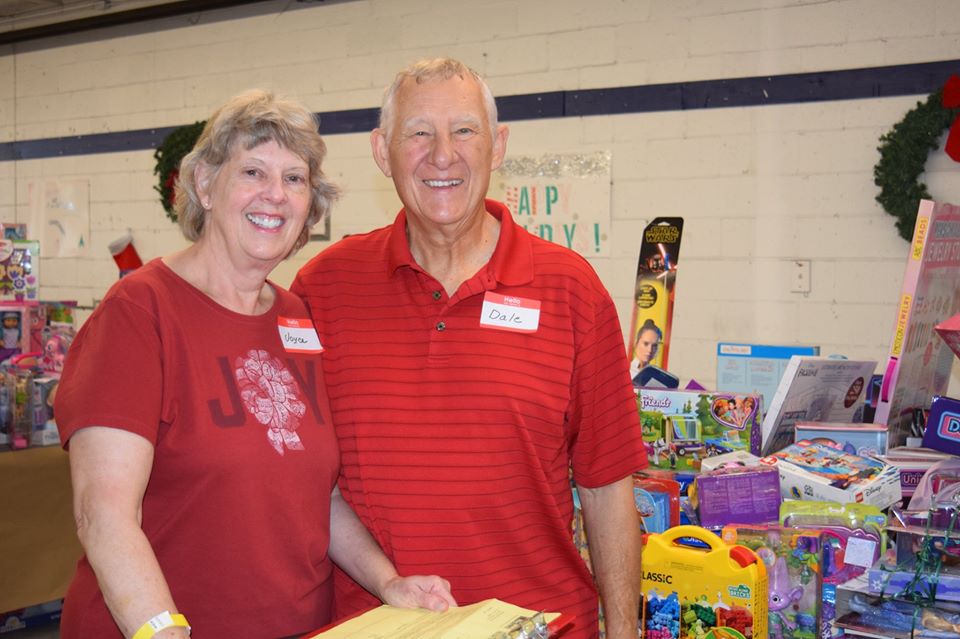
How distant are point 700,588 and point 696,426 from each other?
2.09ft

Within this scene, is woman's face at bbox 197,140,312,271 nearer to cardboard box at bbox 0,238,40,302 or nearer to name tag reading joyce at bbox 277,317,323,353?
name tag reading joyce at bbox 277,317,323,353

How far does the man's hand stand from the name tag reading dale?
514 mm

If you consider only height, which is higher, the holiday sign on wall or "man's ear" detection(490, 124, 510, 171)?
the holiday sign on wall

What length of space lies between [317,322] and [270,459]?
43cm

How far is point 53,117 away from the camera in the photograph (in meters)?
7.61

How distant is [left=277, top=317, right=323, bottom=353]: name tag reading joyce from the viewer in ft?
6.07

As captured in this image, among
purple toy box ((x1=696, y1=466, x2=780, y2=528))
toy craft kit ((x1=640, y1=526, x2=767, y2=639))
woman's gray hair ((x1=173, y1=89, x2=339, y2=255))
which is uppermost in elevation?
woman's gray hair ((x1=173, y1=89, x2=339, y2=255))

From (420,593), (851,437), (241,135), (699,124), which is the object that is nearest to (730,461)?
(851,437)

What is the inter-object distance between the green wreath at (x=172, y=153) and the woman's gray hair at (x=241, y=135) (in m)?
4.69

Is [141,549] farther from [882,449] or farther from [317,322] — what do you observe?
[882,449]

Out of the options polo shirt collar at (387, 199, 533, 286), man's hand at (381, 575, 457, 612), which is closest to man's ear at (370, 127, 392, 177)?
polo shirt collar at (387, 199, 533, 286)

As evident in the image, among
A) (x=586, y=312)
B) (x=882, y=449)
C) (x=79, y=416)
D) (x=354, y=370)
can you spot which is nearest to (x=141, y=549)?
(x=79, y=416)

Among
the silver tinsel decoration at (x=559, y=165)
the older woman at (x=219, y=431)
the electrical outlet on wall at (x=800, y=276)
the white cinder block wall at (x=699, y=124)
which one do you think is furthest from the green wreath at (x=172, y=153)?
the older woman at (x=219, y=431)

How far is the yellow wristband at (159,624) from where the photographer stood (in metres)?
1.38
